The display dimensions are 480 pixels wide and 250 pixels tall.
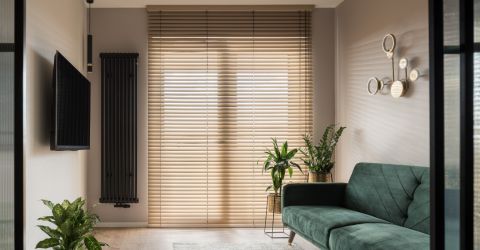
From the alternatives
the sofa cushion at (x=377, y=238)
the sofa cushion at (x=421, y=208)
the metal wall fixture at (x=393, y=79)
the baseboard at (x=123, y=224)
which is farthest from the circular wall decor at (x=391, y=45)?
the baseboard at (x=123, y=224)

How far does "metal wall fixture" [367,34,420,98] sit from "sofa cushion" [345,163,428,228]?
62cm

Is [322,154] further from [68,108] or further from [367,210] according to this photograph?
[68,108]

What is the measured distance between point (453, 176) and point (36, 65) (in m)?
2.69

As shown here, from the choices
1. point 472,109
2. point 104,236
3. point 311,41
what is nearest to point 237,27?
point 311,41

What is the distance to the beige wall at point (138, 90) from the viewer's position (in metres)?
5.40

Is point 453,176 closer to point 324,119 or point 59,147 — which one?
point 59,147

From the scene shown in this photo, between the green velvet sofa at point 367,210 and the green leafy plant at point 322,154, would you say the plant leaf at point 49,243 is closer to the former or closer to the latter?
the green velvet sofa at point 367,210

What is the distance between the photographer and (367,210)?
159 inches

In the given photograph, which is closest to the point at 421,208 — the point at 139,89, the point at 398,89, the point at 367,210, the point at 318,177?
the point at 367,210

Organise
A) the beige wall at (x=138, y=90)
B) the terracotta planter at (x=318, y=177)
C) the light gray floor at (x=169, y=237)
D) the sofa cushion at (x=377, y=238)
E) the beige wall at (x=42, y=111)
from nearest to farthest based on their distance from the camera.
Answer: the sofa cushion at (x=377, y=238)
the beige wall at (x=42, y=111)
the light gray floor at (x=169, y=237)
the terracotta planter at (x=318, y=177)
the beige wall at (x=138, y=90)

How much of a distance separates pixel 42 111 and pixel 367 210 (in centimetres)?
258

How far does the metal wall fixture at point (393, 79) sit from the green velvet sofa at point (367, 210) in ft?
2.06

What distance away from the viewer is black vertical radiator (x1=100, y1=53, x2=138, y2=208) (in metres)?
5.36

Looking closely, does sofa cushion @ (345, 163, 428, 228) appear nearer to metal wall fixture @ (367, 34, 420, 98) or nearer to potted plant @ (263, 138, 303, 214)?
metal wall fixture @ (367, 34, 420, 98)
